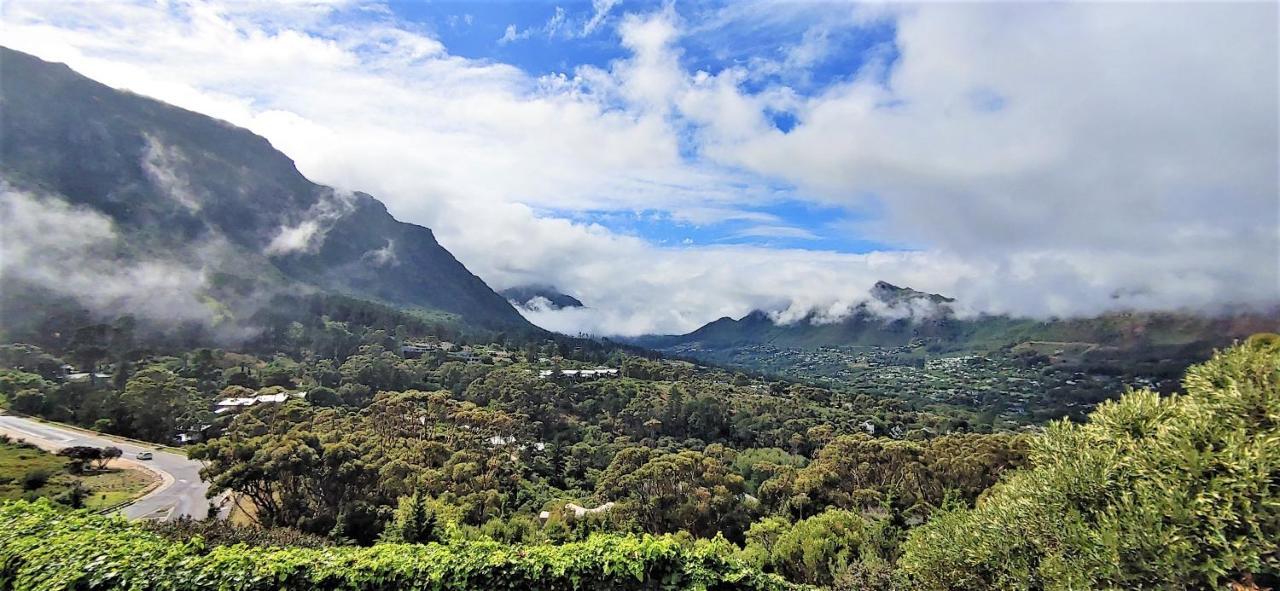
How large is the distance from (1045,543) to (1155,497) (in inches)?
101

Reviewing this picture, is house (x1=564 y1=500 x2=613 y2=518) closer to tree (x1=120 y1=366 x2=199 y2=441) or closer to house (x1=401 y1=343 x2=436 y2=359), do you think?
tree (x1=120 y1=366 x2=199 y2=441)

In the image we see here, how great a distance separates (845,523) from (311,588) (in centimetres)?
2278

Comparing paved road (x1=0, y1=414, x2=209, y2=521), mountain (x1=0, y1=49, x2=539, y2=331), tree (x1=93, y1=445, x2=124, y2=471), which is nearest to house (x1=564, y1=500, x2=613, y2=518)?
paved road (x1=0, y1=414, x2=209, y2=521)

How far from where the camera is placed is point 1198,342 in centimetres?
19262

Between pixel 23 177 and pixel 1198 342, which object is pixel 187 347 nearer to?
pixel 23 177

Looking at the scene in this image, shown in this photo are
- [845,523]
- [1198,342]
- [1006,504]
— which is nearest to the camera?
[1006,504]

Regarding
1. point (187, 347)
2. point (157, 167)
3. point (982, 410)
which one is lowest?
point (982, 410)

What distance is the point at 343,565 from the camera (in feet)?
34.3

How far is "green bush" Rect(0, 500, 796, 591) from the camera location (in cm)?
980

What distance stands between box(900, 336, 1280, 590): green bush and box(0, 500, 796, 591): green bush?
5.18m

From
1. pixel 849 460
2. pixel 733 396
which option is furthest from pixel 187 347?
pixel 849 460

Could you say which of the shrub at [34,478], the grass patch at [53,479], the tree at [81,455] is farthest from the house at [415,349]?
the shrub at [34,478]

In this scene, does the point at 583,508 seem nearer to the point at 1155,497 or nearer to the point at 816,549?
the point at 816,549

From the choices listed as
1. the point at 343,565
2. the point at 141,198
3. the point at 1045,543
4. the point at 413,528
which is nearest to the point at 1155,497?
the point at 1045,543
